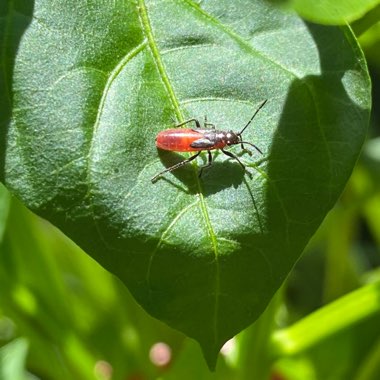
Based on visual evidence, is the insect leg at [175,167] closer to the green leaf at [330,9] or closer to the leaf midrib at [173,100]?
the leaf midrib at [173,100]

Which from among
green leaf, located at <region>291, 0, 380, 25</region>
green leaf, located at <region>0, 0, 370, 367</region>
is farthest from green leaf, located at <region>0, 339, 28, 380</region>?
green leaf, located at <region>291, 0, 380, 25</region>

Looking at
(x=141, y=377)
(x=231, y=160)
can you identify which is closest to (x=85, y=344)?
(x=141, y=377)

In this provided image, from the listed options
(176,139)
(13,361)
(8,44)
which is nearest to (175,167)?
(176,139)

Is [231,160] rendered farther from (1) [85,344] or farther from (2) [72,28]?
(1) [85,344]

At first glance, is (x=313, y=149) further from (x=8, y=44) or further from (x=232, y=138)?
(x=8, y=44)

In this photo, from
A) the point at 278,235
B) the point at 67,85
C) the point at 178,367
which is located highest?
the point at 67,85

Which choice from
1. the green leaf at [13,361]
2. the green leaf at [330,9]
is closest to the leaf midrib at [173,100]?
the green leaf at [330,9]
